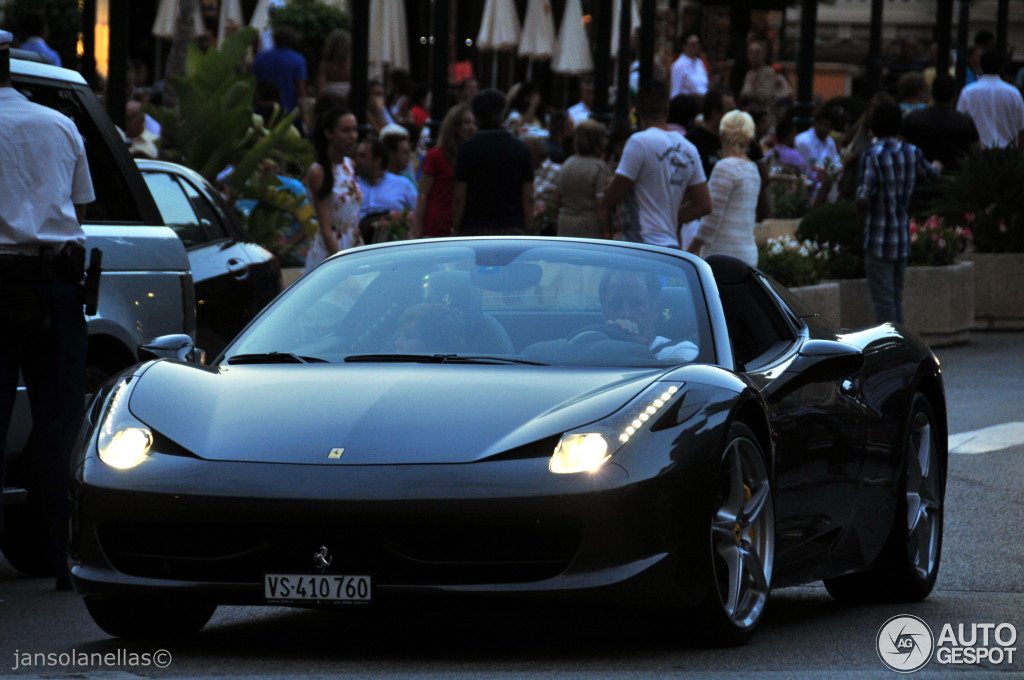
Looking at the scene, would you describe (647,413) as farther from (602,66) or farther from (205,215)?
Answer: (602,66)

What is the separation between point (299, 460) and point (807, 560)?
A: 1.87 metres

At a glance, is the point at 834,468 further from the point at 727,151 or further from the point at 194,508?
the point at 727,151

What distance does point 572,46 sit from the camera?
34.2 metres

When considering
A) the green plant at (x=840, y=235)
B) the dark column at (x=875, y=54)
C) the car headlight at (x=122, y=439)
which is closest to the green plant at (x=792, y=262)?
the green plant at (x=840, y=235)

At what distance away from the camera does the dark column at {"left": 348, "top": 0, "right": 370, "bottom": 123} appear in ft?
59.0

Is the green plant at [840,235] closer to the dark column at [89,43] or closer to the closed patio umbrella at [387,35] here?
the dark column at [89,43]

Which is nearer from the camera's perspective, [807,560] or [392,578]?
[392,578]

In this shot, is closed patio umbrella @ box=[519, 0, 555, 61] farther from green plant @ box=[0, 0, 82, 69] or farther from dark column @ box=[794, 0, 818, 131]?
green plant @ box=[0, 0, 82, 69]

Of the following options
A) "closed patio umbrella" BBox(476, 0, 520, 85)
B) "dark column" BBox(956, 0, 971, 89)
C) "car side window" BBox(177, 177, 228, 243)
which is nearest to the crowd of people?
"car side window" BBox(177, 177, 228, 243)

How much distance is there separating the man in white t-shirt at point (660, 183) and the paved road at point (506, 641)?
15.0 feet

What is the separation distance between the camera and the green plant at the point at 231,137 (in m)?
16.0

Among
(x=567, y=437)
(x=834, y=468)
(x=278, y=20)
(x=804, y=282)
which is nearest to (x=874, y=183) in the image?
(x=804, y=282)

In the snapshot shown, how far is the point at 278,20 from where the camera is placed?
28.3m


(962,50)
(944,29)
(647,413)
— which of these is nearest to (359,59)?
(647,413)
